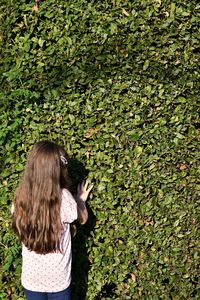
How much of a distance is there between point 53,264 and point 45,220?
0.31 metres

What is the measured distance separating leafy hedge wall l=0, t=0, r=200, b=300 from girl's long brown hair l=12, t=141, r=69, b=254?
45 centimetres

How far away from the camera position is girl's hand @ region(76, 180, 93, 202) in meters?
4.08

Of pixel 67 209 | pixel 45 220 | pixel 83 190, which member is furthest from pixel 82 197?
pixel 45 220

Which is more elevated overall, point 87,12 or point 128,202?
point 87,12

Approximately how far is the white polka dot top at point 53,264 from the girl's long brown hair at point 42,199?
6cm

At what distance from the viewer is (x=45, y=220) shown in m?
3.58

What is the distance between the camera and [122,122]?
13.3 ft

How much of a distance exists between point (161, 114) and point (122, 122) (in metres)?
0.27

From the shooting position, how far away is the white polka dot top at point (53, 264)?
370 centimetres

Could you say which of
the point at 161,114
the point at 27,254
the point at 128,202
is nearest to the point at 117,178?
the point at 128,202

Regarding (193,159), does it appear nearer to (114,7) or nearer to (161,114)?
(161,114)

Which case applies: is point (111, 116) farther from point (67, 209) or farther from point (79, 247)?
point (79, 247)

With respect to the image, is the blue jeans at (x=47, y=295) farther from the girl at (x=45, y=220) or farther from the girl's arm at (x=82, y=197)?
the girl's arm at (x=82, y=197)

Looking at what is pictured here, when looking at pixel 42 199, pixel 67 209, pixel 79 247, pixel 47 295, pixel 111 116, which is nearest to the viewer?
pixel 42 199
